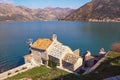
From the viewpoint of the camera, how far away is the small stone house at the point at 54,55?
172 feet

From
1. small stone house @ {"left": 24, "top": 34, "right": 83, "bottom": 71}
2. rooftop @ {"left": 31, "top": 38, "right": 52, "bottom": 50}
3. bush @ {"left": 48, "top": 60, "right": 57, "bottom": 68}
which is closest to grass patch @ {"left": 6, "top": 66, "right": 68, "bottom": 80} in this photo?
small stone house @ {"left": 24, "top": 34, "right": 83, "bottom": 71}

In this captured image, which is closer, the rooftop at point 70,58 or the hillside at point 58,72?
the hillside at point 58,72

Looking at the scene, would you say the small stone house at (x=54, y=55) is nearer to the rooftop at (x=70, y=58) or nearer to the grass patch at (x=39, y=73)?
the rooftop at (x=70, y=58)

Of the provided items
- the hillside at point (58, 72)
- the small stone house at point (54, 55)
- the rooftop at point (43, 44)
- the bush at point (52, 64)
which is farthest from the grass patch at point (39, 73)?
the rooftop at point (43, 44)

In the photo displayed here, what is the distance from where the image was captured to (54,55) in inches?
2159

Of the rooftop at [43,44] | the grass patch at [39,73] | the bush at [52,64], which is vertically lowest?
the bush at [52,64]

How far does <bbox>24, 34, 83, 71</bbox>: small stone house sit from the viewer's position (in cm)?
5241

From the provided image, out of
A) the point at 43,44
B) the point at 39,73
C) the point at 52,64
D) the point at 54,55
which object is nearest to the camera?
the point at 39,73

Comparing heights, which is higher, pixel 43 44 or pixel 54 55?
pixel 43 44

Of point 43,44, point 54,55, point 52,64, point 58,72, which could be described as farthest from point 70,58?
point 43,44

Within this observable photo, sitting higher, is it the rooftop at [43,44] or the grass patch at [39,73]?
the rooftop at [43,44]

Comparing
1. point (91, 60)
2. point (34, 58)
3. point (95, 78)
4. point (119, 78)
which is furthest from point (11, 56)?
point (119, 78)

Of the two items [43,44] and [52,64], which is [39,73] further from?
[43,44]

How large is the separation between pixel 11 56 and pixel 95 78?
181ft
